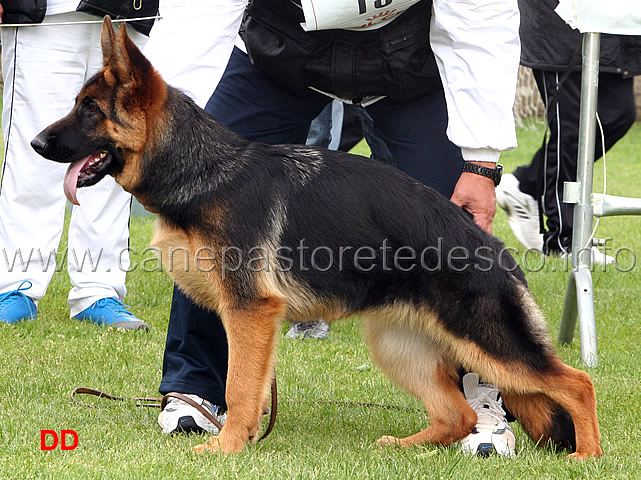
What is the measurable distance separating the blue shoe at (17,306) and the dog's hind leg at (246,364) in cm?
244

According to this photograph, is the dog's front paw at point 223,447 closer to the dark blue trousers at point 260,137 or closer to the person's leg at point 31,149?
the dark blue trousers at point 260,137

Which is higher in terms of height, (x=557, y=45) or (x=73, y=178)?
(x=73, y=178)

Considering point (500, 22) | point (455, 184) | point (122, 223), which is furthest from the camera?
point (122, 223)

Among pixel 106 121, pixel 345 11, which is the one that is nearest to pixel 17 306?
pixel 106 121

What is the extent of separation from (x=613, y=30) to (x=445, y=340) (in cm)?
225

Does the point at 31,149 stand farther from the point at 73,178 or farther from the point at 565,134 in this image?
the point at 565,134

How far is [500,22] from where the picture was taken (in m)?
3.39

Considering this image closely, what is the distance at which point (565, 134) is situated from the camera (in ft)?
23.4

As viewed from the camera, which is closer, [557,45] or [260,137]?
[260,137]

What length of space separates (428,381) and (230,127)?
140 centimetres

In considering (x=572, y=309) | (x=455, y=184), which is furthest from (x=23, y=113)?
(x=572, y=309)

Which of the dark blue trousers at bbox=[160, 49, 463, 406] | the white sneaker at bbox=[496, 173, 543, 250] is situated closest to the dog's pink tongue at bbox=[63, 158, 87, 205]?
the dark blue trousers at bbox=[160, 49, 463, 406]

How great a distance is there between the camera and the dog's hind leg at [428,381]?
3529mm

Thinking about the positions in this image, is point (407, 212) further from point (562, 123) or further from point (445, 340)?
point (562, 123)
